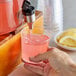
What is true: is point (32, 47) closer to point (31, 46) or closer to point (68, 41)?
point (31, 46)

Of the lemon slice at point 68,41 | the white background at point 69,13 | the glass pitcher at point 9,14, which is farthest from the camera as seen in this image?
the white background at point 69,13

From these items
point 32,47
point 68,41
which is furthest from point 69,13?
point 32,47

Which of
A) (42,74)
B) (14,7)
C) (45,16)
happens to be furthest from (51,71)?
(45,16)

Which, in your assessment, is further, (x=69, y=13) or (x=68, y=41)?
(x=69, y=13)

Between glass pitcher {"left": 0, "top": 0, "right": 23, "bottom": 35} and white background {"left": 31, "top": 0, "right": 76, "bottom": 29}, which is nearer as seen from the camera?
glass pitcher {"left": 0, "top": 0, "right": 23, "bottom": 35}

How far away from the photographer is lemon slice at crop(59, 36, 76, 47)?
0.82m

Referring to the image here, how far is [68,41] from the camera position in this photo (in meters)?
0.83

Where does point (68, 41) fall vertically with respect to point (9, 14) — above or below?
below

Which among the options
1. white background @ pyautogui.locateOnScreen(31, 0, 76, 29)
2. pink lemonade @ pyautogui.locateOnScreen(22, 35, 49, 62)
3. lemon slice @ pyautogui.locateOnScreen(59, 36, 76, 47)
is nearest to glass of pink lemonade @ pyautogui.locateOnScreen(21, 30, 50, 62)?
pink lemonade @ pyautogui.locateOnScreen(22, 35, 49, 62)

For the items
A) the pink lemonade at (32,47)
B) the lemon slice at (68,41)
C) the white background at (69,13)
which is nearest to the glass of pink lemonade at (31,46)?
the pink lemonade at (32,47)

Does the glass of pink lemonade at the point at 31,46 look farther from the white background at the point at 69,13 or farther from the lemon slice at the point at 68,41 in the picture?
the white background at the point at 69,13

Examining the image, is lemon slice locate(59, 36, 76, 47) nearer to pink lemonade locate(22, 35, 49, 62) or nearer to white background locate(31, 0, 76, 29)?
pink lemonade locate(22, 35, 49, 62)

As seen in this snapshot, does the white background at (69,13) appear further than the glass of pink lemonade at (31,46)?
Yes

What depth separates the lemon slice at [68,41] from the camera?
2.68 feet
